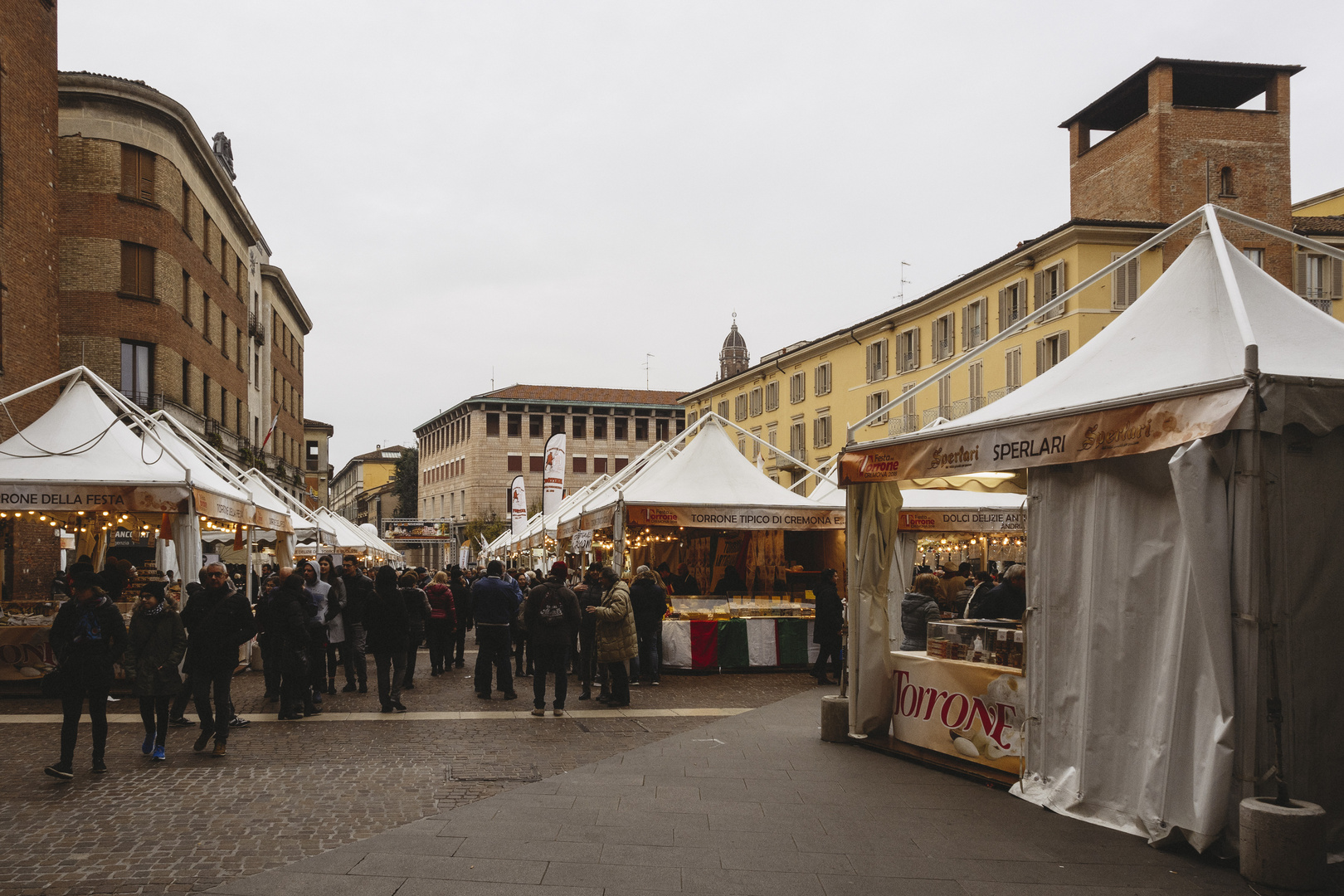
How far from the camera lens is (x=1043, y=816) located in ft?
22.4

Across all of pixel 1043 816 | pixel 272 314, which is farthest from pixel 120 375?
pixel 1043 816

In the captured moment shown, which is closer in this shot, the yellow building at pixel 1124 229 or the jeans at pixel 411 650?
the jeans at pixel 411 650

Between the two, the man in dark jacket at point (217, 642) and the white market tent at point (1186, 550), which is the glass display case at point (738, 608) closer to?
the man in dark jacket at point (217, 642)

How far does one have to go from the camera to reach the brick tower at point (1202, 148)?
3550 centimetres

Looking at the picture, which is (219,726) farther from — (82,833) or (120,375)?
(120,375)

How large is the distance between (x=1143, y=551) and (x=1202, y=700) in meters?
0.96

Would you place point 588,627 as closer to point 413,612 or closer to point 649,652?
point 649,652

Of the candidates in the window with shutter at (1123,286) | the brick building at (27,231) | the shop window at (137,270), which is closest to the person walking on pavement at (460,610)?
the brick building at (27,231)

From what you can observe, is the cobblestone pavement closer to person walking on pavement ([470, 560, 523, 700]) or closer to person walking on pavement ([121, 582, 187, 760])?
person walking on pavement ([121, 582, 187, 760])

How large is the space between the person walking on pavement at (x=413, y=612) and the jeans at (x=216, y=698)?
3.96 m

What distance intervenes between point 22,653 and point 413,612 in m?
4.73

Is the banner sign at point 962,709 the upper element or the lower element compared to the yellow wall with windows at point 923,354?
lower

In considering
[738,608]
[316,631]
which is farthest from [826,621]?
[316,631]

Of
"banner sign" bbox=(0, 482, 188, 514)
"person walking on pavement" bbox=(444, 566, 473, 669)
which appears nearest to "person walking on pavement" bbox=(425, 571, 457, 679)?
"person walking on pavement" bbox=(444, 566, 473, 669)
